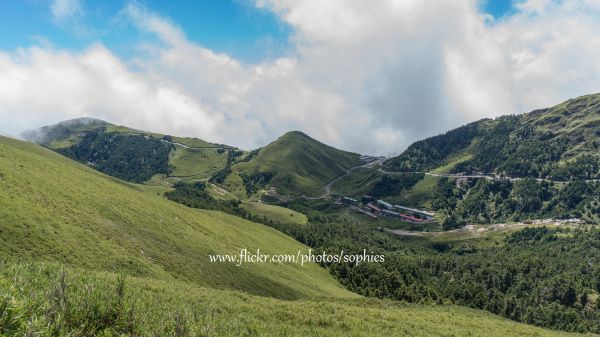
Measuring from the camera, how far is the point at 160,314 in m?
25.2

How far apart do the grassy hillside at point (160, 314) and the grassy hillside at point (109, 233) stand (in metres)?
17.9

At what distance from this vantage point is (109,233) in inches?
2667

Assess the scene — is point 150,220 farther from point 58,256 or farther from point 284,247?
point 284,247

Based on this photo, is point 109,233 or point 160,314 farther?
point 109,233

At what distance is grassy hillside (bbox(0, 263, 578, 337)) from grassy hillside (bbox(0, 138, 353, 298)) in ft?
58.8

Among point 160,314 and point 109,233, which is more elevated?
point 160,314

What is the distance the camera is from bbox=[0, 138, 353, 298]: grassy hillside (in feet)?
178

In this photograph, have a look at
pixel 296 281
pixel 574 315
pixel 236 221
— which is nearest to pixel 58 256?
pixel 296 281

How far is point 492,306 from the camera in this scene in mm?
198375

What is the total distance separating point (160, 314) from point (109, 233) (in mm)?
50025

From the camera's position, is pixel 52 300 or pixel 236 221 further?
pixel 236 221

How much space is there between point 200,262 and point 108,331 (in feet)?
215

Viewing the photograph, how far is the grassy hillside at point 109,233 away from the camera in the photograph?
178ft

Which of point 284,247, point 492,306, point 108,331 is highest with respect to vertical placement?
point 108,331
